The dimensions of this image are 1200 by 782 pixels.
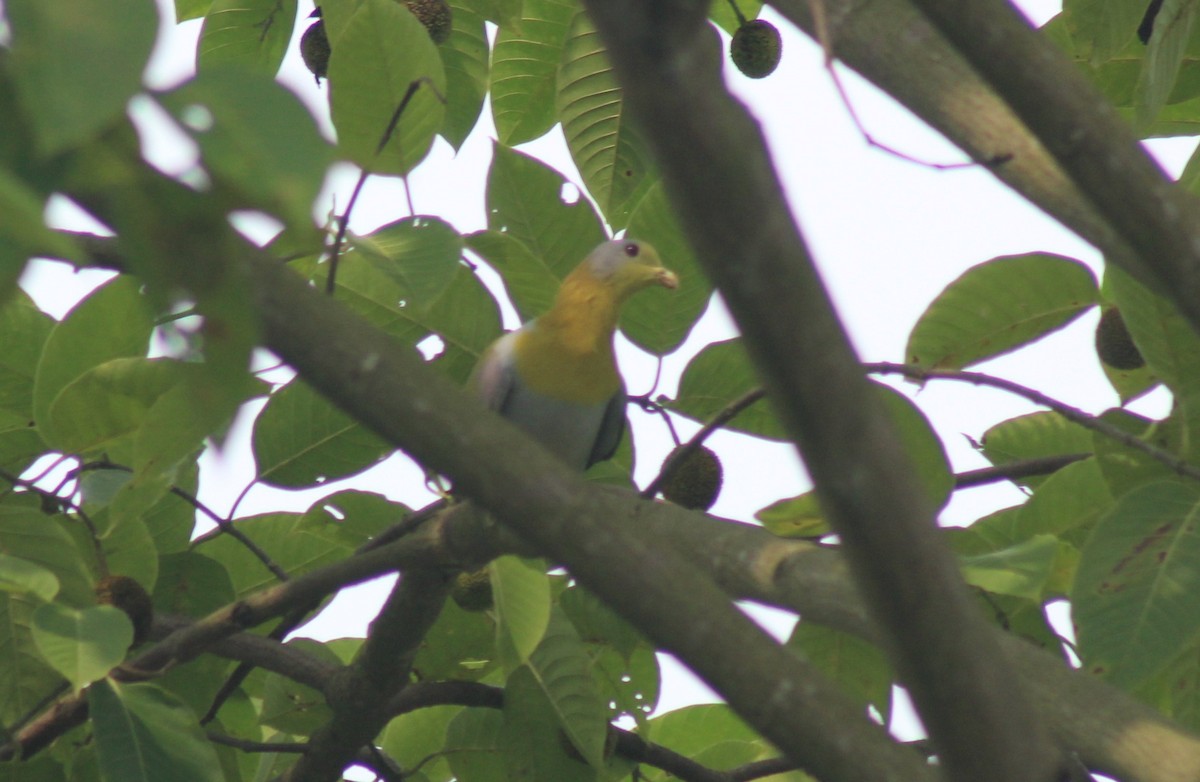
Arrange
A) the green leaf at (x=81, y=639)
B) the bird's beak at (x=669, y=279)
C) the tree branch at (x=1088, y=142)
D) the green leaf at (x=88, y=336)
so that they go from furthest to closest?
the bird's beak at (x=669, y=279) < the green leaf at (x=88, y=336) < the green leaf at (x=81, y=639) < the tree branch at (x=1088, y=142)

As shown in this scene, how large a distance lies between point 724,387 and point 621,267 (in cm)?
85

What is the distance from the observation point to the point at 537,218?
10.1 feet

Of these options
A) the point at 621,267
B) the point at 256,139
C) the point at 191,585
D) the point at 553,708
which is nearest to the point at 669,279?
the point at 621,267

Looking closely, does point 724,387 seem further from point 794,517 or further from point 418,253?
point 418,253

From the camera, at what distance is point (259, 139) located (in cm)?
77

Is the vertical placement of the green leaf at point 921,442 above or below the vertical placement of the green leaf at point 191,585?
below

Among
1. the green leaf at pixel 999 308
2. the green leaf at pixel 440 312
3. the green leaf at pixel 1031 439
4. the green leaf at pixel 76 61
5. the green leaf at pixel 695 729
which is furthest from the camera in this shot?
the green leaf at pixel 695 729

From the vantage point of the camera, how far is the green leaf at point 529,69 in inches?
145

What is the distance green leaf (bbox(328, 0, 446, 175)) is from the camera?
241 cm

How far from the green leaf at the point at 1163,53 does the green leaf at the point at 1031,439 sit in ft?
2.72

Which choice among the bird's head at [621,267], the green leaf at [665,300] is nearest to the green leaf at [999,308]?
the green leaf at [665,300]

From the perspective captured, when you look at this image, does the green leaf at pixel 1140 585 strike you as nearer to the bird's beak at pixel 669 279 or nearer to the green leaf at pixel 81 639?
the bird's beak at pixel 669 279

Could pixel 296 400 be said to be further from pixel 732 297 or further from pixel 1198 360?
pixel 732 297

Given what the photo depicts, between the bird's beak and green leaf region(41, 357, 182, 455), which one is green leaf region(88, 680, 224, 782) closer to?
green leaf region(41, 357, 182, 455)
